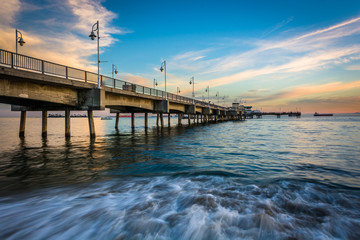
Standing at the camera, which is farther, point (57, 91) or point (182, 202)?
point (57, 91)

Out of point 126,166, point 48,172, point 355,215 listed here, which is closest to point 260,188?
point 355,215

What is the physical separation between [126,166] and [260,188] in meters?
6.55

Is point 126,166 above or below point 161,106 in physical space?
below

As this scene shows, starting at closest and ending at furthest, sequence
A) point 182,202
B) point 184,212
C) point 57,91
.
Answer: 1. point 184,212
2. point 182,202
3. point 57,91

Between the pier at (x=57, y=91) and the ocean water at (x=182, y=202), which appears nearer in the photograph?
the ocean water at (x=182, y=202)

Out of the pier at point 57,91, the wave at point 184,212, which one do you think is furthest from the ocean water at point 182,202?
the pier at point 57,91

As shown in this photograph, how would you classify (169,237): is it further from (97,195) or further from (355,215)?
(355,215)

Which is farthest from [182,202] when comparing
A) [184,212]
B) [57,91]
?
[57,91]

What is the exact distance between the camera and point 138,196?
598 cm

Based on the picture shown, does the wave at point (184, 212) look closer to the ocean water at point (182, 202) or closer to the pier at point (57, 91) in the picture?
the ocean water at point (182, 202)

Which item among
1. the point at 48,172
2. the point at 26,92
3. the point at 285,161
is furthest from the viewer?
the point at 26,92

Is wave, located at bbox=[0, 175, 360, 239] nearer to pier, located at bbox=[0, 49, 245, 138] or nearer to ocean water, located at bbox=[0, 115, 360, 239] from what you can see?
ocean water, located at bbox=[0, 115, 360, 239]

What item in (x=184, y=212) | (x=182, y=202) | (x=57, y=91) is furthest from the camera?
(x=57, y=91)

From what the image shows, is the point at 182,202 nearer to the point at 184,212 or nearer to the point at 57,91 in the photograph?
the point at 184,212
